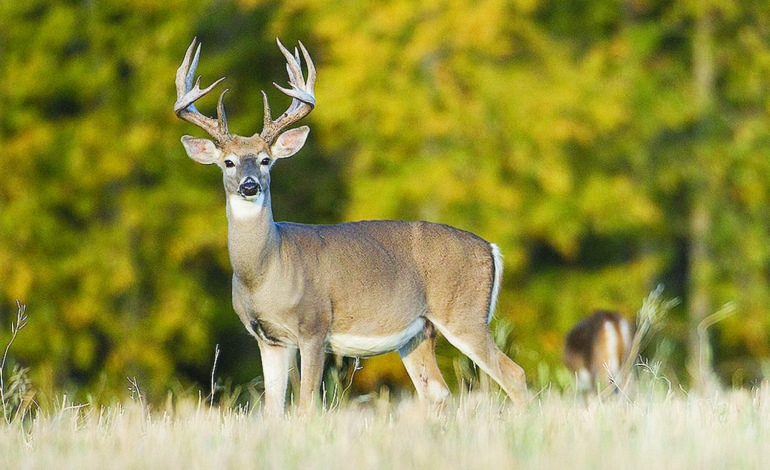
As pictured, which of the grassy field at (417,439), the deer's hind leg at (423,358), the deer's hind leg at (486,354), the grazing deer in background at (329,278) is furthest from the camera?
the deer's hind leg at (423,358)

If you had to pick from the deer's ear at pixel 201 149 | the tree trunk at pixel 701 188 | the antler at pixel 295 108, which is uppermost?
the antler at pixel 295 108

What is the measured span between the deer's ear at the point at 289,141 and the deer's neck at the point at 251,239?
377mm

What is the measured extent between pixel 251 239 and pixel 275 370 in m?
0.66

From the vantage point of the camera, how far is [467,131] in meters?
16.3

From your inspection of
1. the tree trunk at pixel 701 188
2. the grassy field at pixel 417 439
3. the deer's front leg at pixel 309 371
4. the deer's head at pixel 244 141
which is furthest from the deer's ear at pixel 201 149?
the tree trunk at pixel 701 188

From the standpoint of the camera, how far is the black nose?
6.38 metres

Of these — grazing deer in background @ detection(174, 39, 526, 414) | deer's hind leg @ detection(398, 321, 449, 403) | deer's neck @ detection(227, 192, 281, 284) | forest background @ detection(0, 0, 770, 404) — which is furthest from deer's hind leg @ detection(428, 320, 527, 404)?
forest background @ detection(0, 0, 770, 404)

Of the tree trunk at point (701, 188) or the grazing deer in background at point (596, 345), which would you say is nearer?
the grazing deer in background at point (596, 345)

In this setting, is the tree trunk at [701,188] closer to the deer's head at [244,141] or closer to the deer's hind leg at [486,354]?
the deer's hind leg at [486,354]

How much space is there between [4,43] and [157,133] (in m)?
2.15

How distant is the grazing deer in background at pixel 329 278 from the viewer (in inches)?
255

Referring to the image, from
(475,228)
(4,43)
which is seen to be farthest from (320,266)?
(4,43)

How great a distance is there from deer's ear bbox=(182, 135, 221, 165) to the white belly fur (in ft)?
3.73

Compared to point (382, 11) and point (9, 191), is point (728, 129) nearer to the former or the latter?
point (382, 11)
